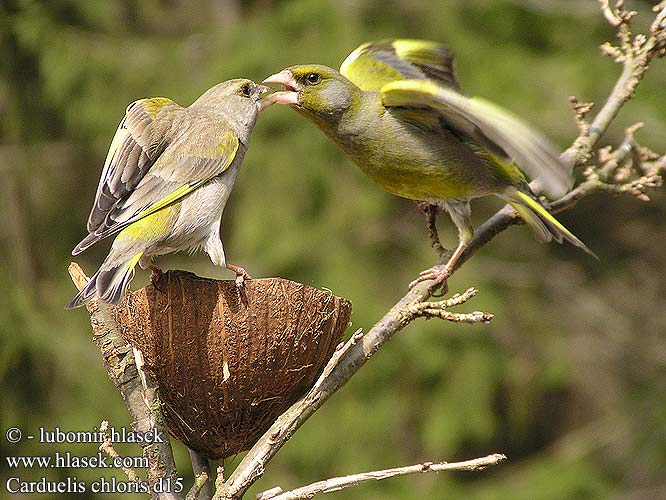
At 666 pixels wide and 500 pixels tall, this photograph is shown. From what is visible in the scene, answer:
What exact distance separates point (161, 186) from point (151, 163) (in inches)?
3.9

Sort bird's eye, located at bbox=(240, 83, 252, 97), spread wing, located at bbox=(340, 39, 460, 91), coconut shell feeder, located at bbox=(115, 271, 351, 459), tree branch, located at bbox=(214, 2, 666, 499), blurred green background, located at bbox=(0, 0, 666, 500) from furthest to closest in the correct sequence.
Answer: blurred green background, located at bbox=(0, 0, 666, 500)
spread wing, located at bbox=(340, 39, 460, 91)
bird's eye, located at bbox=(240, 83, 252, 97)
coconut shell feeder, located at bbox=(115, 271, 351, 459)
tree branch, located at bbox=(214, 2, 666, 499)

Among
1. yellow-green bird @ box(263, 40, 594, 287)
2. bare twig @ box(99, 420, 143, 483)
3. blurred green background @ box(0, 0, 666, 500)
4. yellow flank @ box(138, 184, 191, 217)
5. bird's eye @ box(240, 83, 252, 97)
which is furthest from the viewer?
blurred green background @ box(0, 0, 666, 500)

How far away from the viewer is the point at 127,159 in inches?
132

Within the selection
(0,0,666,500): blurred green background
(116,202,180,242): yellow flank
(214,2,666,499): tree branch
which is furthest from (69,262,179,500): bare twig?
(0,0,666,500): blurred green background

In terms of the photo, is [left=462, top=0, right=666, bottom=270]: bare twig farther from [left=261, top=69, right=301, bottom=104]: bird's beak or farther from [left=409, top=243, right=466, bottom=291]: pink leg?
[left=261, top=69, right=301, bottom=104]: bird's beak

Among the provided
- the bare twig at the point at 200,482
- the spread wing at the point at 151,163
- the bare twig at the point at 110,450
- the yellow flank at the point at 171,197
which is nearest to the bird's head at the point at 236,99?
the spread wing at the point at 151,163

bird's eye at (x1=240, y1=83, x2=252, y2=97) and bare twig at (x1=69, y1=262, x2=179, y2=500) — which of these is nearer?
bare twig at (x1=69, y1=262, x2=179, y2=500)

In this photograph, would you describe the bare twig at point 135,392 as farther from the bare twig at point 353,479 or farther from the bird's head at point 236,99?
the bird's head at point 236,99

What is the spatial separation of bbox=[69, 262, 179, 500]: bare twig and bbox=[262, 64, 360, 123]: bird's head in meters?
1.50

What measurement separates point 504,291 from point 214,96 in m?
6.34

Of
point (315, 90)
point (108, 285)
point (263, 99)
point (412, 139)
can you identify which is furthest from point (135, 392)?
point (412, 139)

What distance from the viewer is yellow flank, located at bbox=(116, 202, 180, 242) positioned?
339cm

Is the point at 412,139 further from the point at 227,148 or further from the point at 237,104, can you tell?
the point at 227,148

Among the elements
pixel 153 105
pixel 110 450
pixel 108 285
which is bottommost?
pixel 110 450
